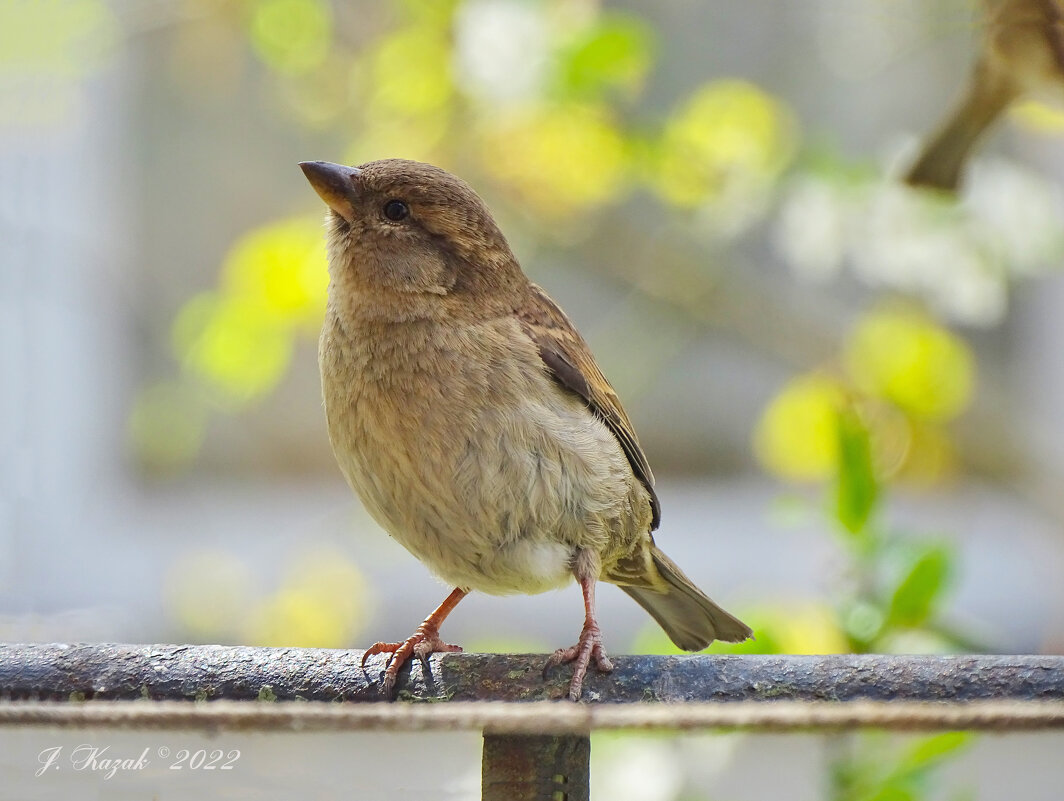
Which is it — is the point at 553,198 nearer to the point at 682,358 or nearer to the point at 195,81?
the point at 682,358

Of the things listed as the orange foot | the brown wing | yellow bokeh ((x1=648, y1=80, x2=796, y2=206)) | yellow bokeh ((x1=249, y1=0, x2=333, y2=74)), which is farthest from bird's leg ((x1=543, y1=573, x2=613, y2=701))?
yellow bokeh ((x1=249, y1=0, x2=333, y2=74))

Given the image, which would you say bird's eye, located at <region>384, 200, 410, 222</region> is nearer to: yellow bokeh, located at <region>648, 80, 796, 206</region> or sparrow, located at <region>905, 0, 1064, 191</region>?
sparrow, located at <region>905, 0, 1064, 191</region>

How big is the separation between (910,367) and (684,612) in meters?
1.15

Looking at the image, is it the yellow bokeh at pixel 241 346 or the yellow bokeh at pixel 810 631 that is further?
the yellow bokeh at pixel 241 346

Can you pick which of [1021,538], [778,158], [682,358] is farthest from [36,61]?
[1021,538]

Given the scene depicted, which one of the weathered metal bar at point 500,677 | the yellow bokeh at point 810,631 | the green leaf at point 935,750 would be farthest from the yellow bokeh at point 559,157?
the green leaf at point 935,750

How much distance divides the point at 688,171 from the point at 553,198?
440 mm

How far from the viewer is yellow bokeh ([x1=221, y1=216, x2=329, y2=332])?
3342 mm

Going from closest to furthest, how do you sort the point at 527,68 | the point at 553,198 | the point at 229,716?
the point at 229,716, the point at 527,68, the point at 553,198

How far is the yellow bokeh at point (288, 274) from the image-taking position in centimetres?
334

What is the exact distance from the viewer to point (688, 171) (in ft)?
10.9

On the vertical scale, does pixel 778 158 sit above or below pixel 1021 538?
above

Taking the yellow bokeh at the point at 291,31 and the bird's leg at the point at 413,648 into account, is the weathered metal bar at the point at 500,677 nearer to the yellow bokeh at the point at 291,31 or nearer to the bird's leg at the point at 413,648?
the bird's leg at the point at 413,648

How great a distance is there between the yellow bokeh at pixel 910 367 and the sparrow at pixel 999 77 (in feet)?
4.61
